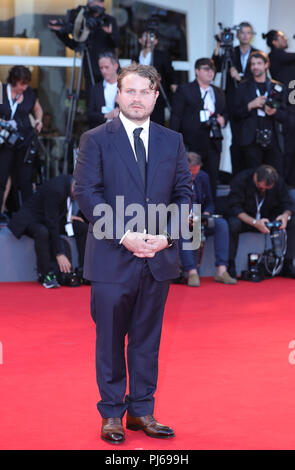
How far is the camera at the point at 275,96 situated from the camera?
22.4 ft

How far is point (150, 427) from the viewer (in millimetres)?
2846

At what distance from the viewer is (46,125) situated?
8.48 meters

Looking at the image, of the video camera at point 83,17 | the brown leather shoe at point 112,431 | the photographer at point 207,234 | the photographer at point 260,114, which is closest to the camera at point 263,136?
the photographer at point 260,114

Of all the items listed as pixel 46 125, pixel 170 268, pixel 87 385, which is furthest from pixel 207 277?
pixel 170 268

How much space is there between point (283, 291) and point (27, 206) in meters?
2.23

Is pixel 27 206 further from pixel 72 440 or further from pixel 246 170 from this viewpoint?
pixel 72 440

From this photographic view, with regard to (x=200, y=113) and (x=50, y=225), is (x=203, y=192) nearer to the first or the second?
(x=200, y=113)

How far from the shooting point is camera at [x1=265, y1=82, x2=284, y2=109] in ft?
22.4

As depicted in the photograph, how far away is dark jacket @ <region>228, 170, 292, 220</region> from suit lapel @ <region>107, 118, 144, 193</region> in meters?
4.15

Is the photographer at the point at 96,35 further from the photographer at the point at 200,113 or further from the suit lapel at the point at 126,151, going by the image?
the suit lapel at the point at 126,151

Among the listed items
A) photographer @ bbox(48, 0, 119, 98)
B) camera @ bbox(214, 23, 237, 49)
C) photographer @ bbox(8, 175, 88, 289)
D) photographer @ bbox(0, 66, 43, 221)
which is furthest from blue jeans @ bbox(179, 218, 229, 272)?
photographer @ bbox(48, 0, 119, 98)

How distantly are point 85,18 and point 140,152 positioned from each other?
177 inches

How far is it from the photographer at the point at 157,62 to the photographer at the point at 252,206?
42.9 inches

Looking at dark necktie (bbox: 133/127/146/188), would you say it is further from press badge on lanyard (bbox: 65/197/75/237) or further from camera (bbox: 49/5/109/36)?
camera (bbox: 49/5/109/36)
